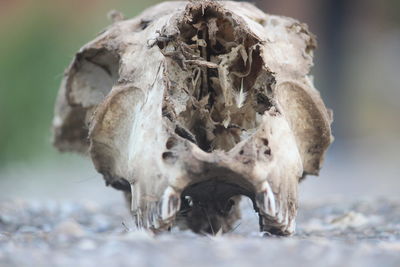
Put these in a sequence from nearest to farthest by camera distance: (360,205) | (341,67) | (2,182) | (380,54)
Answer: (360,205)
(2,182)
(341,67)
(380,54)

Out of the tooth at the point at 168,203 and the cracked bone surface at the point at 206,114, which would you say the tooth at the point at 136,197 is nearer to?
the cracked bone surface at the point at 206,114

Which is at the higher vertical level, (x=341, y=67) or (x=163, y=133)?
(x=341, y=67)

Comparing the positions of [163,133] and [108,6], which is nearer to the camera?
[163,133]

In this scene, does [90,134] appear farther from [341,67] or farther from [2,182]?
[341,67]

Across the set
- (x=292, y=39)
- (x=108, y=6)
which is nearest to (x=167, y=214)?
(x=292, y=39)

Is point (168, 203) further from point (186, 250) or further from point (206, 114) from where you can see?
point (206, 114)

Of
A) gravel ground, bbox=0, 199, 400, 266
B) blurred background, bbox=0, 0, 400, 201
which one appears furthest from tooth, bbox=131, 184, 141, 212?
blurred background, bbox=0, 0, 400, 201

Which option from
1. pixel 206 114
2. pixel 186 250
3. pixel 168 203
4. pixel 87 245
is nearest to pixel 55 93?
pixel 206 114
